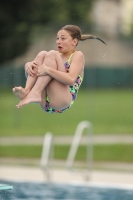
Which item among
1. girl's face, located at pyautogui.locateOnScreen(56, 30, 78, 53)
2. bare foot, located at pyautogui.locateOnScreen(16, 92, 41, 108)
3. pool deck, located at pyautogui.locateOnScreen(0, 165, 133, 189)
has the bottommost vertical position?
bare foot, located at pyautogui.locateOnScreen(16, 92, 41, 108)

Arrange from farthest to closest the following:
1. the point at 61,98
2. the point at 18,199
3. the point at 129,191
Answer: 1. the point at 129,191
2. the point at 18,199
3. the point at 61,98

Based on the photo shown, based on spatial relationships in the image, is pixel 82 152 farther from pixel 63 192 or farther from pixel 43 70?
pixel 43 70

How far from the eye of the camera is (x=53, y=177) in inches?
762

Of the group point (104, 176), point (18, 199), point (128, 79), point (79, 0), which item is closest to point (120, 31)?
point (79, 0)

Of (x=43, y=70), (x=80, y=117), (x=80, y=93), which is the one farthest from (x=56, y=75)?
(x=80, y=93)

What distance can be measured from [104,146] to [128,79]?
40.6 m

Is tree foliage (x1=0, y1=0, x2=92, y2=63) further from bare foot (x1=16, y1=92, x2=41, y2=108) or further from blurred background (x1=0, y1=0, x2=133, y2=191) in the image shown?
bare foot (x1=16, y1=92, x2=41, y2=108)

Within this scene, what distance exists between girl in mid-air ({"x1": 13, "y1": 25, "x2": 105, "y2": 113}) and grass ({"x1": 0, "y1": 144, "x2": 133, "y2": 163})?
705 inches

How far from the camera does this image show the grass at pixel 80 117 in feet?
136

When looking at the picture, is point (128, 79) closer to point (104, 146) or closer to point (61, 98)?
point (104, 146)

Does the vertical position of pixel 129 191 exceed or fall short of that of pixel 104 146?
it falls short

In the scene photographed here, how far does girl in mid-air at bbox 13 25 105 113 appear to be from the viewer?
29.7 ft

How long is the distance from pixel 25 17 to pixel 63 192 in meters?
40.1

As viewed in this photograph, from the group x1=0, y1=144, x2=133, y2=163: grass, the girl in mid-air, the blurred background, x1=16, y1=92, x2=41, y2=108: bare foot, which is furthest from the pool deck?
x1=16, y1=92, x2=41, y2=108: bare foot
